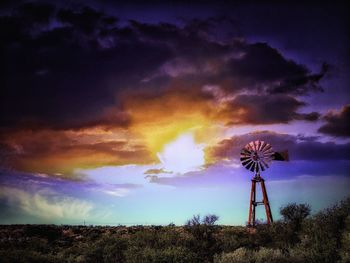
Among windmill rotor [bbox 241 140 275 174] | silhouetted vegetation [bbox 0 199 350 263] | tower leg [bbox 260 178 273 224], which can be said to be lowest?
silhouetted vegetation [bbox 0 199 350 263]

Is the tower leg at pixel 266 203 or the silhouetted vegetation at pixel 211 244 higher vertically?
the tower leg at pixel 266 203

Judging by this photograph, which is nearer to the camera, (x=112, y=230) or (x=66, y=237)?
(x=66, y=237)

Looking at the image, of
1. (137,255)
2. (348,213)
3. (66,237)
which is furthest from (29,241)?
(348,213)

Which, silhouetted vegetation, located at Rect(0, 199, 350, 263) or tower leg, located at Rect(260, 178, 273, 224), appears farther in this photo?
tower leg, located at Rect(260, 178, 273, 224)

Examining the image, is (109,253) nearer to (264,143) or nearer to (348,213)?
(348,213)

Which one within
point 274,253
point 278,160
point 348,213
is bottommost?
point 274,253

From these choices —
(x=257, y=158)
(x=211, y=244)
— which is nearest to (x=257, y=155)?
(x=257, y=158)

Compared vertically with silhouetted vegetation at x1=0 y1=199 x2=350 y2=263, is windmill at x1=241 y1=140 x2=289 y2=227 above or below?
above

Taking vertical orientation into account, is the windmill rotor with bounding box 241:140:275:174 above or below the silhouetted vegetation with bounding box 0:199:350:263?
above

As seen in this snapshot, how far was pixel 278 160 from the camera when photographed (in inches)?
1673

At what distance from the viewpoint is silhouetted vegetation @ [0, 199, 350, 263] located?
22.5 m

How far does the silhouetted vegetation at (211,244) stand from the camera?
22514 mm

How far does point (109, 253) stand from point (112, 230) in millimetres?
12930

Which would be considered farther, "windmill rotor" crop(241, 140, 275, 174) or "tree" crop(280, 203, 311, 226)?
"windmill rotor" crop(241, 140, 275, 174)
